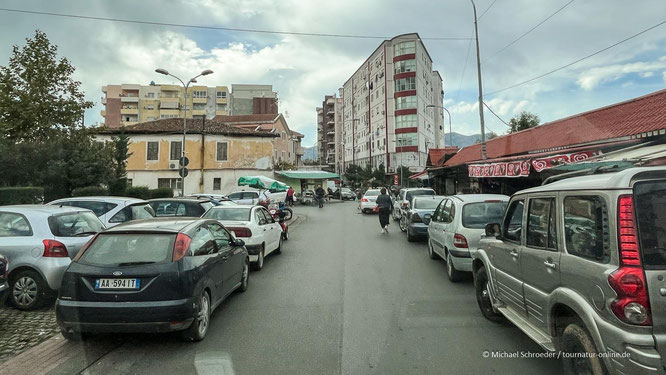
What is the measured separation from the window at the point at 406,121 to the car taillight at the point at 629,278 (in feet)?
187

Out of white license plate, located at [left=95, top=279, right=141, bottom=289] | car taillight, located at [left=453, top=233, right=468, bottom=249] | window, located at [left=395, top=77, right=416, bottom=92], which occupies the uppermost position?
window, located at [left=395, top=77, right=416, bottom=92]

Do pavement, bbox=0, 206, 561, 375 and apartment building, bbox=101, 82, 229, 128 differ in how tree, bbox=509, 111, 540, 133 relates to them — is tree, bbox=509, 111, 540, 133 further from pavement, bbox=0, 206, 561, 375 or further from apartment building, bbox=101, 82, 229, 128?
apartment building, bbox=101, 82, 229, 128

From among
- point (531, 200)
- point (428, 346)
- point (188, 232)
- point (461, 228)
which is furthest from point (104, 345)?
point (461, 228)

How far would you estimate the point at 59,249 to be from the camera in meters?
5.72

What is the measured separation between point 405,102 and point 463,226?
5370cm

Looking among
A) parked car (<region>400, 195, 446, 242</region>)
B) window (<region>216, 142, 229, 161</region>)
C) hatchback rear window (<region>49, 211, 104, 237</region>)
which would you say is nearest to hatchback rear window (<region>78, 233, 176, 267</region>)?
hatchback rear window (<region>49, 211, 104, 237</region>)

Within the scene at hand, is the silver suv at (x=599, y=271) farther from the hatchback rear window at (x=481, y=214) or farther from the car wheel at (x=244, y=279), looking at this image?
the car wheel at (x=244, y=279)

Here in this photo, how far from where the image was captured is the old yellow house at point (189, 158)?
119ft

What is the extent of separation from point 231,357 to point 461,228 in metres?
4.73

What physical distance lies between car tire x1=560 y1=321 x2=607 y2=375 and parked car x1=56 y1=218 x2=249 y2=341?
3.70m

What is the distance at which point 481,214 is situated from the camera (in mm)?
7367

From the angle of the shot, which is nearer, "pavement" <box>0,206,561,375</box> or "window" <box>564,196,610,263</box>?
"window" <box>564,196,610,263</box>

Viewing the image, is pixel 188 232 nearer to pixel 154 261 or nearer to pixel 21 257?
pixel 154 261

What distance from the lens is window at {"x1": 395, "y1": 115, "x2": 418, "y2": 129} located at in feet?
189
